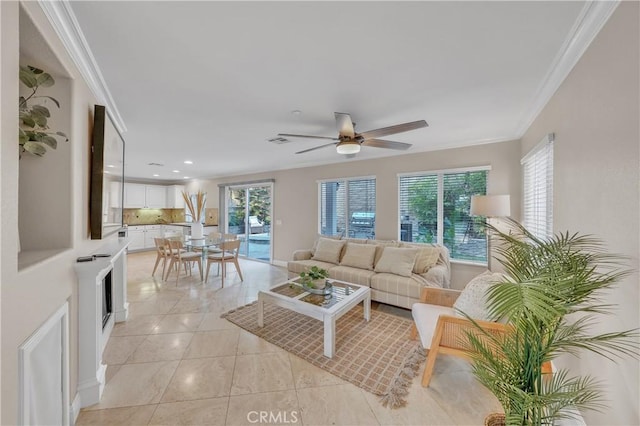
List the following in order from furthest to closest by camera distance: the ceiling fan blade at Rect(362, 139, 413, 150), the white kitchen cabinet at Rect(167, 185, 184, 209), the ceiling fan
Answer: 1. the white kitchen cabinet at Rect(167, 185, 184, 209)
2. the ceiling fan blade at Rect(362, 139, 413, 150)
3. the ceiling fan

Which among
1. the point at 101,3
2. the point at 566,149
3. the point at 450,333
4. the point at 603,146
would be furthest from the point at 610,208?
the point at 101,3

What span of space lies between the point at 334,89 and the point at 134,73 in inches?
60.8

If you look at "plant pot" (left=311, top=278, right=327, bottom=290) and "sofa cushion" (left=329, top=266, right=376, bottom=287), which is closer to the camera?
"plant pot" (left=311, top=278, right=327, bottom=290)

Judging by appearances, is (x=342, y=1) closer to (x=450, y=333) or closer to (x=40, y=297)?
(x=40, y=297)

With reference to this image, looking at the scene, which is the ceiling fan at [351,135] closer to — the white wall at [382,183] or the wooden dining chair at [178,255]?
the white wall at [382,183]

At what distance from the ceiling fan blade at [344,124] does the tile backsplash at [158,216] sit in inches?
241

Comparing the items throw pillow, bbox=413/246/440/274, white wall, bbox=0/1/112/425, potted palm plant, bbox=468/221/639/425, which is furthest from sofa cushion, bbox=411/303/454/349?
white wall, bbox=0/1/112/425

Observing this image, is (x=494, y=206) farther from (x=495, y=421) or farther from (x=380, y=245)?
(x=495, y=421)

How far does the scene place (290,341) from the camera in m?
2.61

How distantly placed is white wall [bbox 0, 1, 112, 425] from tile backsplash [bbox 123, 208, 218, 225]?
6.13 metres

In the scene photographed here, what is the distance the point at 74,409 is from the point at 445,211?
461 cm

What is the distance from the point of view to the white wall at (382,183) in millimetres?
3555

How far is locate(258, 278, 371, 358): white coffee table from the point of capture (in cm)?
236

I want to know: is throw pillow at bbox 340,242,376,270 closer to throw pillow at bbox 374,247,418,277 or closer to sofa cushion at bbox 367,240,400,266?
sofa cushion at bbox 367,240,400,266
